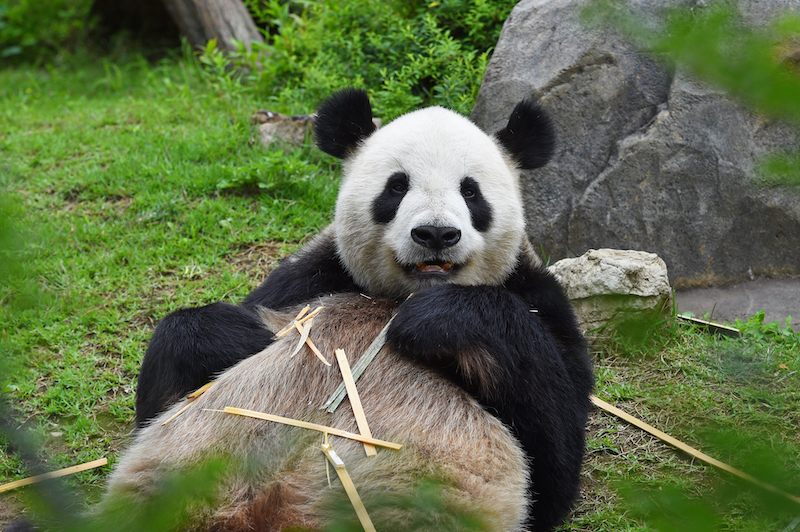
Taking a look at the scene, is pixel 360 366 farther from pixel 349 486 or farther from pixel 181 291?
pixel 181 291

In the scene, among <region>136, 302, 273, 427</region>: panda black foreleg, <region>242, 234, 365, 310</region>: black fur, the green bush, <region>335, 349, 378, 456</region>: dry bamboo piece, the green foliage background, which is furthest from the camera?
the green bush

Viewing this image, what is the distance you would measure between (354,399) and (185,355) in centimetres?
79

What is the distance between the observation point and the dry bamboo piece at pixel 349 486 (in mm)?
2229

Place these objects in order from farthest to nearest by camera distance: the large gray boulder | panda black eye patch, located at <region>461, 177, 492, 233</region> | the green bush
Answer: the green bush, the large gray boulder, panda black eye patch, located at <region>461, 177, 492, 233</region>

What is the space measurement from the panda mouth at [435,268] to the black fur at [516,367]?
233mm

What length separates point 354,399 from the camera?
2.62m

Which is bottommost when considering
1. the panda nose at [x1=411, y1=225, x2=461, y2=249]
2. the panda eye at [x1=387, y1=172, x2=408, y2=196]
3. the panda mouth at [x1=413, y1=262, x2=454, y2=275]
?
the panda mouth at [x1=413, y1=262, x2=454, y2=275]

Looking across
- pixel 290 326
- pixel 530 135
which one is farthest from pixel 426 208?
pixel 530 135

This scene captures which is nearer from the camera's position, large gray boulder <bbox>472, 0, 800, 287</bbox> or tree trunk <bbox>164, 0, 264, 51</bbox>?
large gray boulder <bbox>472, 0, 800, 287</bbox>

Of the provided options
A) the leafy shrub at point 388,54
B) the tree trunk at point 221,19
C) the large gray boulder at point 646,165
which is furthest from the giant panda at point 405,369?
the tree trunk at point 221,19

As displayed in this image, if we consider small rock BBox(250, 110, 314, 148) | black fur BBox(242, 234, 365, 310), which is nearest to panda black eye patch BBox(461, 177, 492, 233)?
black fur BBox(242, 234, 365, 310)

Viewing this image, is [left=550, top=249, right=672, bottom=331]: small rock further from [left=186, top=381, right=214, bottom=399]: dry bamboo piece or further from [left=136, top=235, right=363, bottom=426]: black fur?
[left=186, top=381, right=214, bottom=399]: dry bamboo piece

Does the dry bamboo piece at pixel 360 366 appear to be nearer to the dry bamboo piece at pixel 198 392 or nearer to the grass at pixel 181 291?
the dry bamboo piece at pixel 198 392

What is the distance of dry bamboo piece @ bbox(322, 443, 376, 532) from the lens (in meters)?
2.23
